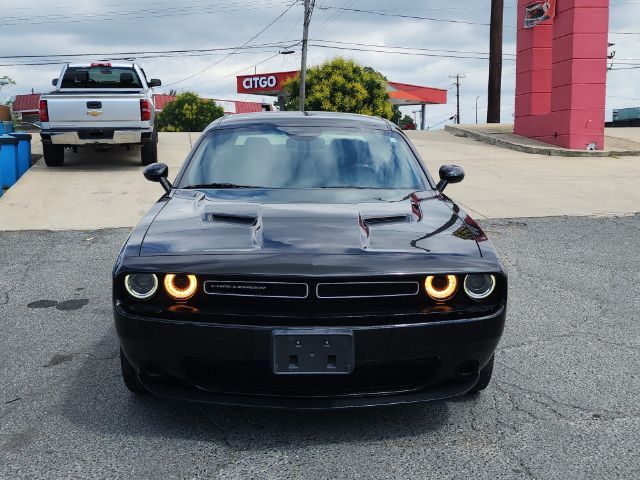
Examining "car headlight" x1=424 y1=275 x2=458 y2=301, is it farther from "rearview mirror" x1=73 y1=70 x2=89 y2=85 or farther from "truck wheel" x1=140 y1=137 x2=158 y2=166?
"rearview mirror" x1=73 y1=70 x2=89 y2=85

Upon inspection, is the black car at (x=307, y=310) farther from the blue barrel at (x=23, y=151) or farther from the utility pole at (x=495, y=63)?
the utility pole at (x=495, y=63)

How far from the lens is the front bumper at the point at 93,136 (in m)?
12.6

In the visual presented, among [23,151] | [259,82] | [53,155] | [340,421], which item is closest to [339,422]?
[340,421]

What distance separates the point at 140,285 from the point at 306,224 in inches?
31.2

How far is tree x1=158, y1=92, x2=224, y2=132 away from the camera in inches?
2719

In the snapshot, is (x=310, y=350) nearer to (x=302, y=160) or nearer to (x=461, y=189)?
(x=302, y=160)

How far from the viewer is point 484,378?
3.49m

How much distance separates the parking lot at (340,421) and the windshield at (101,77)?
912 centimetres

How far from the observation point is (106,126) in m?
12.7

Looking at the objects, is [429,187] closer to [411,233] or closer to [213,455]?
[411,233]

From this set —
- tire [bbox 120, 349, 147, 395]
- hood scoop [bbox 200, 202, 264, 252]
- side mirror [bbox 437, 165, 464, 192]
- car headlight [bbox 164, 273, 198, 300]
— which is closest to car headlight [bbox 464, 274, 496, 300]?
hood scoop [bbox 200, 202, 264, 252]

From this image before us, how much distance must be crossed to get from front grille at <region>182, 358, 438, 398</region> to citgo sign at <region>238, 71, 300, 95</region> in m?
46.9

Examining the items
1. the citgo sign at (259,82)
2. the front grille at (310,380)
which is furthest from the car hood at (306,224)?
the citgo sign at (259,82)

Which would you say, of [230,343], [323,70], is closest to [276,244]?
[230,343]
